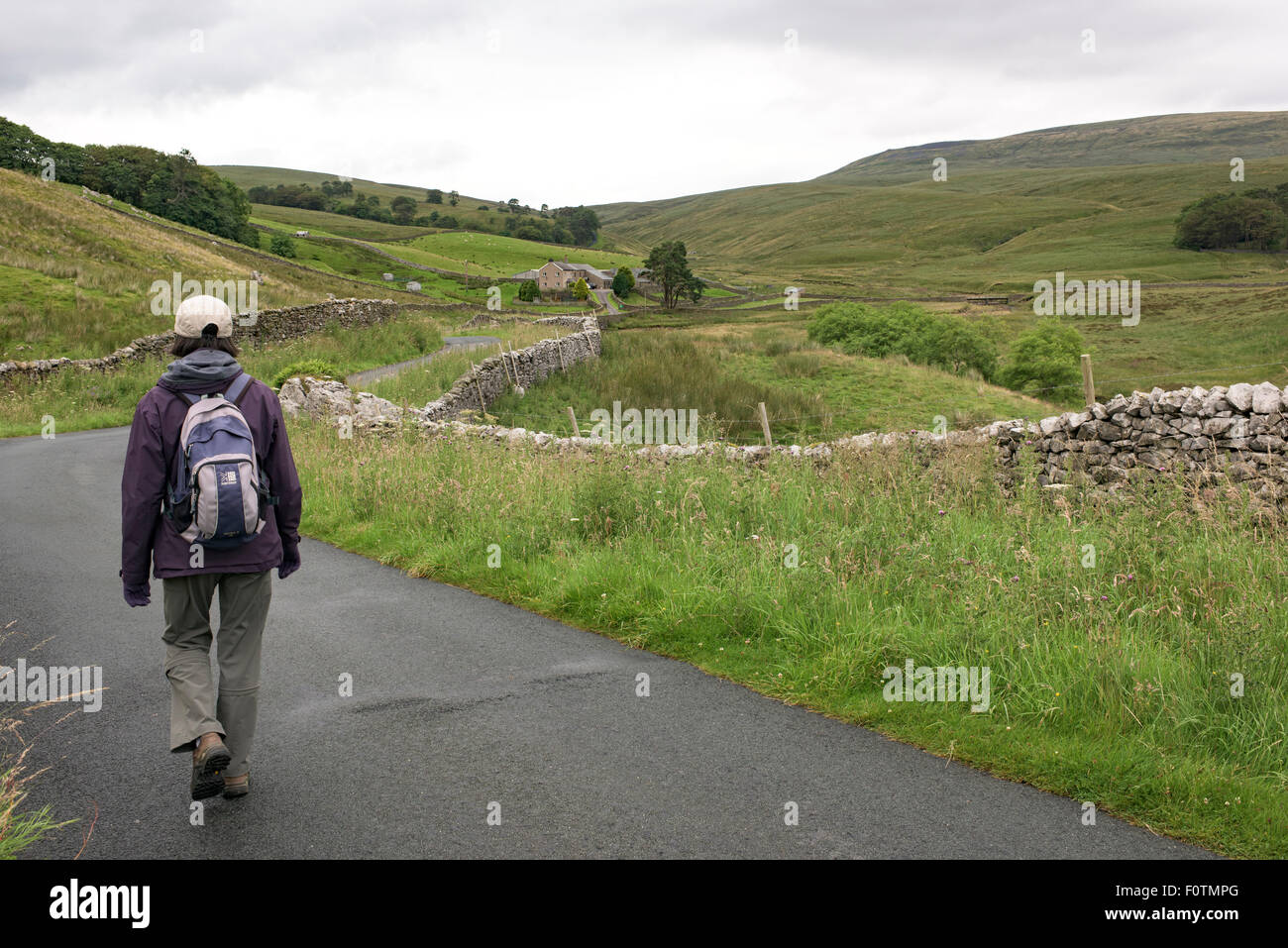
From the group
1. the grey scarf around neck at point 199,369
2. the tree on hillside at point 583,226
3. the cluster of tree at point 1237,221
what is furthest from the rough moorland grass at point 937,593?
the tree on hillside at point 583,226

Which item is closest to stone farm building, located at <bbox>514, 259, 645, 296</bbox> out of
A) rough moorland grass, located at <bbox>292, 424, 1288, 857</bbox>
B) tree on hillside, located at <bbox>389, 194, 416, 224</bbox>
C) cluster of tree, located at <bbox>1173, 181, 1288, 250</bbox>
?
tree on hillside, located at <bbox>389, 194, 416, 224</bbox>

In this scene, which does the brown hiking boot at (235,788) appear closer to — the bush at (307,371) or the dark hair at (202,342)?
the dark hair at (202,342)

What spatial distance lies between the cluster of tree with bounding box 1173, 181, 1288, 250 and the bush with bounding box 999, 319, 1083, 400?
3470 inches

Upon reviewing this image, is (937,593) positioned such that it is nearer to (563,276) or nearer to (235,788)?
(235,788)

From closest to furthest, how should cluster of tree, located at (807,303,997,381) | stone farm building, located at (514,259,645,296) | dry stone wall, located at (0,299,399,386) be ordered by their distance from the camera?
1. dry stone wall, located at (0,299,399,386)
2. cluster of tree, located at (807,303,997,381)
3. stone farm building, located at (514,259,645,296)

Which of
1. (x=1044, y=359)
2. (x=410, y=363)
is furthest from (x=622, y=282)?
(x=410, y=363)

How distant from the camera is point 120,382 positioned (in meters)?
22.0

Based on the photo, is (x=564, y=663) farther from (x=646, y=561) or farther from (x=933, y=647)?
(x=933, y=647)

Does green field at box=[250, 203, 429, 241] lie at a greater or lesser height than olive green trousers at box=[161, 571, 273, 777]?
greater

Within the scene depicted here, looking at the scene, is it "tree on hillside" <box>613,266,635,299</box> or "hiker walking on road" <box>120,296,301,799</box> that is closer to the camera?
"hiker walking on road" <box>120,296,301,799</box>

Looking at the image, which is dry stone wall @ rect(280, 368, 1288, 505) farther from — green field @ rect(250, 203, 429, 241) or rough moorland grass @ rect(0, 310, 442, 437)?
green field @ rect(250, 203, 429, 241)

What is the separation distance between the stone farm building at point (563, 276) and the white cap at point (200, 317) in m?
100

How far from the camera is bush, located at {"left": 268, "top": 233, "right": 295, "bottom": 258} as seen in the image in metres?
86.4

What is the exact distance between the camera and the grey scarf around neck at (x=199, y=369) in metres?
4.04
